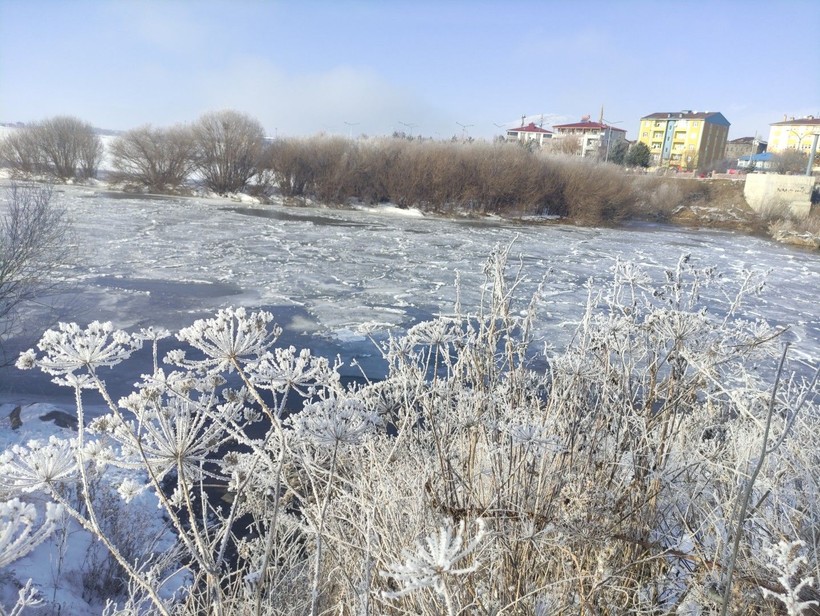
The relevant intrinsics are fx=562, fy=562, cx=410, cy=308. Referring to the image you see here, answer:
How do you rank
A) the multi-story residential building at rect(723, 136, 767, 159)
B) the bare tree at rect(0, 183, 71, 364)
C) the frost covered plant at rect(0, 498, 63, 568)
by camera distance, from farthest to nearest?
1. the multi-story residential building at rect(723, 136, 767, 159)
2. the bare tree at rect(0, 183, 71, 364)
3. the frost covered plant at rect(0, 498, 63, 568)

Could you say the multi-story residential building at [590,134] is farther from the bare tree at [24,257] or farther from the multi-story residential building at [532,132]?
the bare tree at [24,257]

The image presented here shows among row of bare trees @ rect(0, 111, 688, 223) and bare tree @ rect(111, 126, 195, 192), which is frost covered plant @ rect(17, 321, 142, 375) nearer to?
row of bare trees @ rect(0, 111, 688, 223)

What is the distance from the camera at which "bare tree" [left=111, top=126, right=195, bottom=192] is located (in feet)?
117

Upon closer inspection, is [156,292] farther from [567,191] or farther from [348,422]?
[567,191]

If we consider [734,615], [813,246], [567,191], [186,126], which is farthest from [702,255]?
[186,126]

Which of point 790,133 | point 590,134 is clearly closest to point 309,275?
point 590,134

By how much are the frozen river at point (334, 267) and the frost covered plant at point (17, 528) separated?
3.72 meters

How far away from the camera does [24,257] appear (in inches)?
391

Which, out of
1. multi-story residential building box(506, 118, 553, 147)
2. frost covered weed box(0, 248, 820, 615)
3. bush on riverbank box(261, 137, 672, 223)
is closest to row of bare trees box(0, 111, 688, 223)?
Result: bush on riverbank box(261, 137, 672, 223)

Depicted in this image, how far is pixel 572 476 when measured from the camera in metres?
2.78

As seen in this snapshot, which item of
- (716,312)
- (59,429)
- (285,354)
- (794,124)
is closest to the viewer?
(285,354)

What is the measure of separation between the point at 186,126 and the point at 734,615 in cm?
4153

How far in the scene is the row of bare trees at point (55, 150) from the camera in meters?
35.5

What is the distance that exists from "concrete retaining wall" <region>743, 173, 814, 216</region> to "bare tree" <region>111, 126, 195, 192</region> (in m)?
36.0
